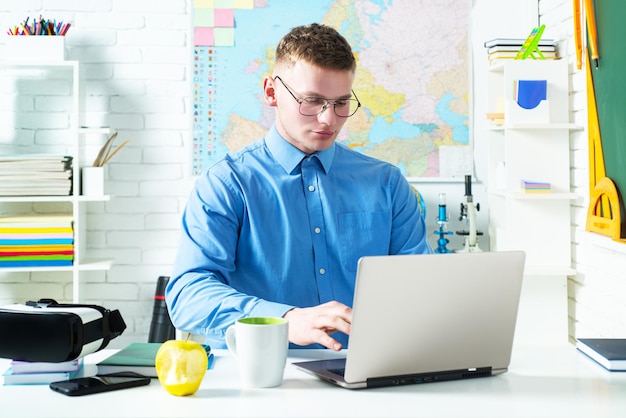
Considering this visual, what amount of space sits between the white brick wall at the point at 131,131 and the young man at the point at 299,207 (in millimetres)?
1700

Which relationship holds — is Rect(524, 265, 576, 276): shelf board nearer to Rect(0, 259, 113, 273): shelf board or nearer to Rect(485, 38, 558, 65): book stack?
Rect(485, 38, 558, 65): book stack

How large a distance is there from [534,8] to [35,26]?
7.81ft

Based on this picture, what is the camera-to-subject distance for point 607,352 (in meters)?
1.39

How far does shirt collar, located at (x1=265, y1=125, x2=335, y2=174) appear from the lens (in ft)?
6.21

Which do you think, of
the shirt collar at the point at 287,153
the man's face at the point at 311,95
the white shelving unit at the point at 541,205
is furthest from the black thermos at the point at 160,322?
the man's face at the point at 311,95

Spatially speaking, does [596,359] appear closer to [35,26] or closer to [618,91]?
[618,91]

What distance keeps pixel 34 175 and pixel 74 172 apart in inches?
6.8

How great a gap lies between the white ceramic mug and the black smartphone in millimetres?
177

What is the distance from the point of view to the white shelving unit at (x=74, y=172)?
323 centimetres

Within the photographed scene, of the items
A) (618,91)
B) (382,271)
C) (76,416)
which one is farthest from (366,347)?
(618,91)

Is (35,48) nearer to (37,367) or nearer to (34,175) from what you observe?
(34,175)

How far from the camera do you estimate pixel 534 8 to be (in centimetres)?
349

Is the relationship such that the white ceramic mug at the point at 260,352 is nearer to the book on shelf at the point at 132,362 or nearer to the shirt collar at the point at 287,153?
the book on shelf at the point at 132,362

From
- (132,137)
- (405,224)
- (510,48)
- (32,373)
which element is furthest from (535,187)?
(32,373)
